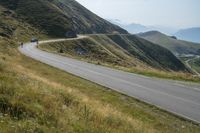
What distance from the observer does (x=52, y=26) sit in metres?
144

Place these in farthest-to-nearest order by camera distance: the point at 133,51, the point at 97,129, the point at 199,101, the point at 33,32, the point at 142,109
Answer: the point at 133,51, the point at 33,32, the point at 199,101, the point at 142,109, the point at 97,129

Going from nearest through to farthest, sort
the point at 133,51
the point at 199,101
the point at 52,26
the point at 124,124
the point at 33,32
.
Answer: the point at 124,124 → the point at 199,101 → the point at 33,32 → the point at 52,26 → the point at 133,51

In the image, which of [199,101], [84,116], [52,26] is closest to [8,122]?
[84,116]

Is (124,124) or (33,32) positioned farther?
(33,32)

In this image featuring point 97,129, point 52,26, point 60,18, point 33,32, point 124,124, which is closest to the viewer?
point 97,129

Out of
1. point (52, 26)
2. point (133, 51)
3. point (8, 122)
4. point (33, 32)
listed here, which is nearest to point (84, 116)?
point (8, 122)

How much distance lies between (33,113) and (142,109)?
34.6 feet

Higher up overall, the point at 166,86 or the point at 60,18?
the point at 60,18

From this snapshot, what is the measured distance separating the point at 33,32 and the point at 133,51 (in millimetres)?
77537

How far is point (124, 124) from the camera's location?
11625 millimetres

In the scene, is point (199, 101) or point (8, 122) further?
point (199, 101)

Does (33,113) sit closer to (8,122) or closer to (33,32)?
(8,122)

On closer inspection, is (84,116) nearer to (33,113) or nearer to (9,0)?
(33,113)

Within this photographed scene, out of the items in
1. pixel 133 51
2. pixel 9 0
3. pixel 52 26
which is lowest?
pixel 133 51
